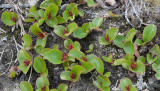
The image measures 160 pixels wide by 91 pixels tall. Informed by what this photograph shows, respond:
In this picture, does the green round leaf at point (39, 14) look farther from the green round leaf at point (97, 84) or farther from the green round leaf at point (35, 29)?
the green round leaf at point (97, 84)

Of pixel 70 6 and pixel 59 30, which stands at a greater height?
pixel 70 6

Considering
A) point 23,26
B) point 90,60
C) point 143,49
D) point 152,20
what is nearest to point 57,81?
point 90,60

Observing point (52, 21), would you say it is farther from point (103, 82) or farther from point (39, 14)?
point (103, 82)

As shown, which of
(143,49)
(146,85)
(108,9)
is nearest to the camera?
(146,85)

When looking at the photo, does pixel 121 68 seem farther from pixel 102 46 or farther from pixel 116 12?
pixel 116 12

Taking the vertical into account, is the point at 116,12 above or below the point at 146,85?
above

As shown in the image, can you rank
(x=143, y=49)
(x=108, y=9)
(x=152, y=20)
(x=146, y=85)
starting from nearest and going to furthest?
(x=146, y=85) → (x=143, y=49) → (x=152, y=20) → (x=108, y=9)

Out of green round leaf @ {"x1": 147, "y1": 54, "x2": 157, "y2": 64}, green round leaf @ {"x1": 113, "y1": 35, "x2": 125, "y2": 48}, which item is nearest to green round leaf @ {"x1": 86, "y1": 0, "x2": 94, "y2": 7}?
green round leaf @ {"x1": 113, "y1": 35, "x2": 125, "y2": 48}

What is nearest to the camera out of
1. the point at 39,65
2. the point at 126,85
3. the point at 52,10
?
the point at 126,85

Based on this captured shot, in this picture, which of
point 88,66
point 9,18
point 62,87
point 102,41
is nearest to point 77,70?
point 88,66
